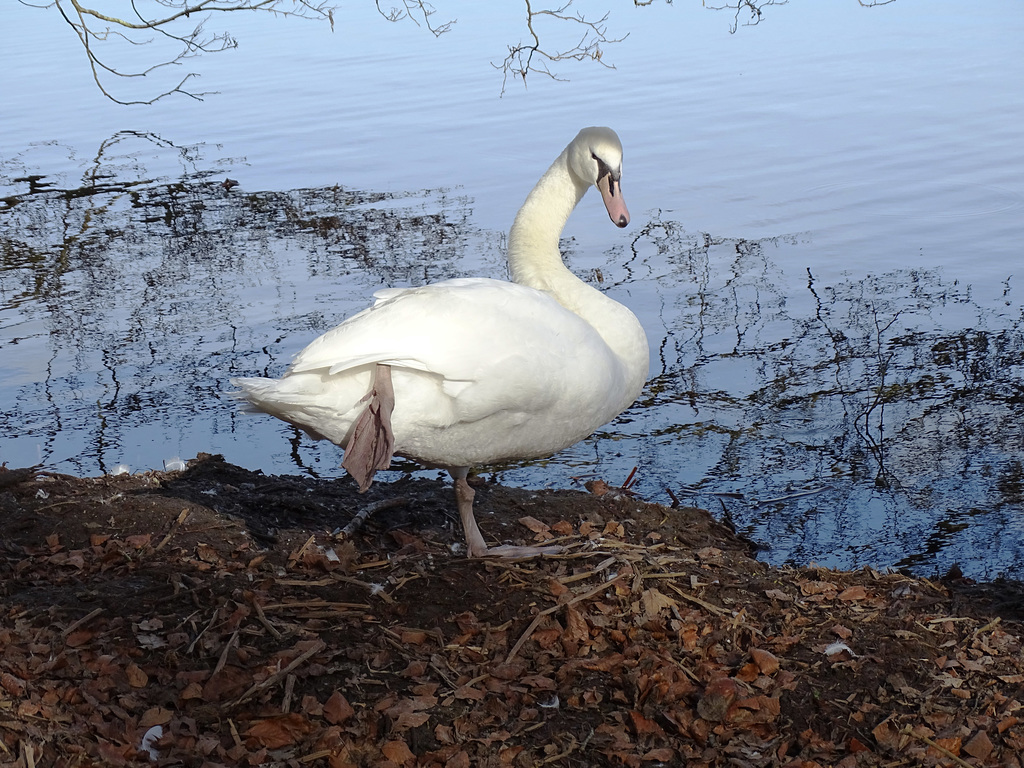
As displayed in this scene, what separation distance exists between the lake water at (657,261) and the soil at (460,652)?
4.29 ft

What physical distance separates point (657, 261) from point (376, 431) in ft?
20.5

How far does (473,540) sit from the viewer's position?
14.8 ft

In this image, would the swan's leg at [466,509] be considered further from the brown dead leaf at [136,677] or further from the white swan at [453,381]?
the brown dead leaf at [136,677]

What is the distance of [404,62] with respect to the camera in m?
22.8

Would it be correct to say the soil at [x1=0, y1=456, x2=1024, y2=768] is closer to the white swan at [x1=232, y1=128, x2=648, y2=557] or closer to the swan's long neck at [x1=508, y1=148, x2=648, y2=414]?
the white swan at [x1=232, y1=128, x2=648, y2=557]

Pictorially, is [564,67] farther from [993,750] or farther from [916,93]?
[993,750]

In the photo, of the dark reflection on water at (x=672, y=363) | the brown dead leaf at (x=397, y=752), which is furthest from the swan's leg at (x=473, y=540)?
the dark reflection on water at (x=672, y=363)

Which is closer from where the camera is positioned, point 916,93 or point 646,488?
point 646,488

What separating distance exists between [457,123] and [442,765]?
14030mm

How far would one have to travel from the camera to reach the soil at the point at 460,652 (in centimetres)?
316

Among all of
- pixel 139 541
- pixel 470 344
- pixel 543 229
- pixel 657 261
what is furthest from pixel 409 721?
pixel 657 261

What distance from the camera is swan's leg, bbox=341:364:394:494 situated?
12.1 feet

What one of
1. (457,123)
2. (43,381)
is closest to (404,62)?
(457,123)

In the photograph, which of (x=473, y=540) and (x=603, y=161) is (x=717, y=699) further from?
(x=603, y=161)
